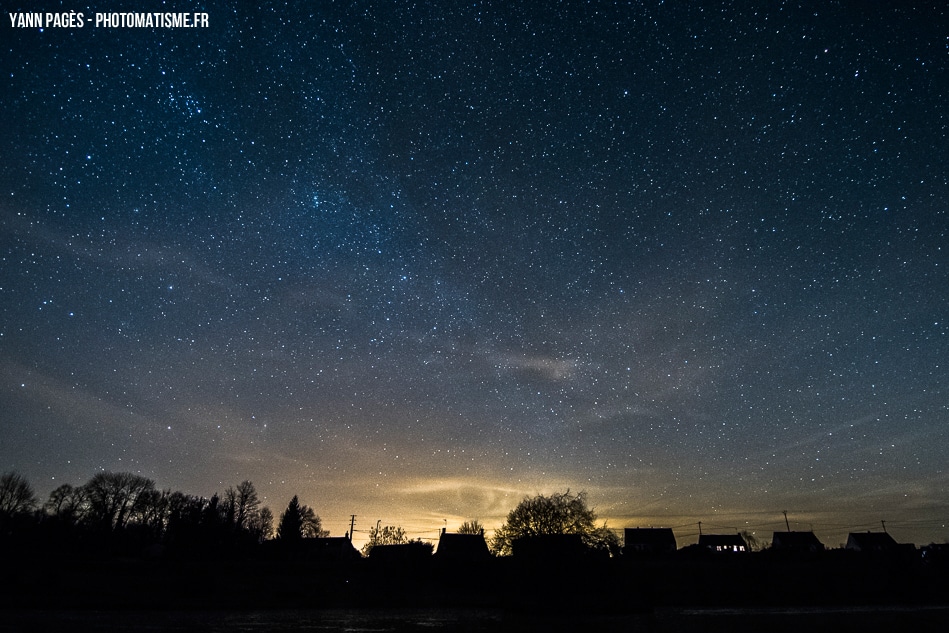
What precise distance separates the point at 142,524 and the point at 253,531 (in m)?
22.4

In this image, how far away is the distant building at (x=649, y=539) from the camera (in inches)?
3895

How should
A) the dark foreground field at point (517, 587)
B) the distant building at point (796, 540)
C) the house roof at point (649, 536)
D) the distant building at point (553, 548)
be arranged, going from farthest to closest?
1. the distant building at point (796, 540)
2. the house roof at point (649, 536)
3. the dark foreground field at point (517, 587)
4. the distant building at point (553, 548)

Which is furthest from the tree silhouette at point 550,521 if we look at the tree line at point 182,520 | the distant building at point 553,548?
the distant building at point 553,548

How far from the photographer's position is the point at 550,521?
58969 mm

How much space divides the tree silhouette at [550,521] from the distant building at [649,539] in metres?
46.4

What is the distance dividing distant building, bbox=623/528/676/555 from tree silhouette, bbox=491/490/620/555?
46374 millimetres

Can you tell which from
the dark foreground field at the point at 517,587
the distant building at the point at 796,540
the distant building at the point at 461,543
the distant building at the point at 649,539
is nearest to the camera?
the dark foreground field at the point at 517,587

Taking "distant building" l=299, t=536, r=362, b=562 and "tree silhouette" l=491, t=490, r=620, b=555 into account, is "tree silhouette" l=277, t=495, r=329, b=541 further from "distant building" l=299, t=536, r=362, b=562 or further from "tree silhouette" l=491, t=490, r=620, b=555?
"tree silhouette" l=491, t=490, r=620, b=555

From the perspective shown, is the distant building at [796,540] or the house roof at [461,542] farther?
the distant building at [796,540]

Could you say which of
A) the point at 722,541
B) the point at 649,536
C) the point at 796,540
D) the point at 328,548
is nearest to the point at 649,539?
the point at 649,536

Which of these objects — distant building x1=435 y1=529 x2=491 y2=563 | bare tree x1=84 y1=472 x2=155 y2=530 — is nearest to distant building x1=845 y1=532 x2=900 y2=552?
distant building x1=435 y1=529 x2=491 y2=563

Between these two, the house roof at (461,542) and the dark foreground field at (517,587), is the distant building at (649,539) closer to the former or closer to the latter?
the house roof at (461,542)

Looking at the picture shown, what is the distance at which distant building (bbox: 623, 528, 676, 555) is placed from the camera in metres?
98.9

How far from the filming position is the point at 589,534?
56250 millimetres
